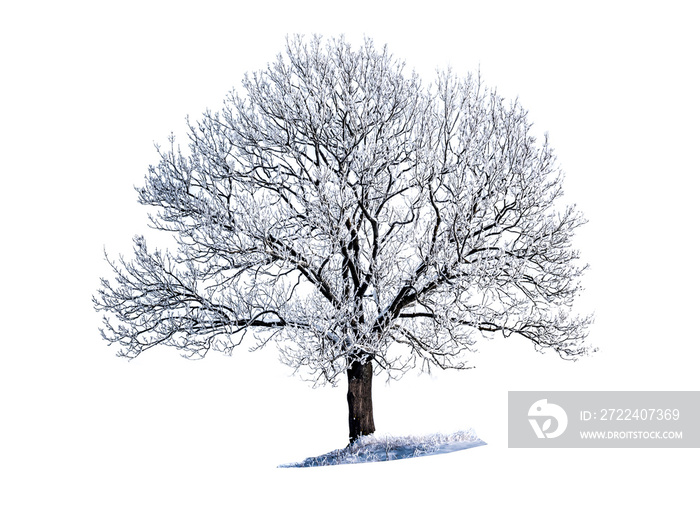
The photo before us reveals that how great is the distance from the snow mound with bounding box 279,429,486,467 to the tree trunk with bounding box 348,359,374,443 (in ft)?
0.75

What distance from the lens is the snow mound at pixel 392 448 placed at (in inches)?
504

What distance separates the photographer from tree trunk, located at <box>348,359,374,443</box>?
13727 millimetres

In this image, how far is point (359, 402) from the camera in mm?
13766

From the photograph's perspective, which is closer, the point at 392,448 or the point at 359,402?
the point at 392,448

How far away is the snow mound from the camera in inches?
504

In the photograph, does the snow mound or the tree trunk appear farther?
the tree trunk

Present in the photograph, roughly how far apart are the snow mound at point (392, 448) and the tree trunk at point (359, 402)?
229mm

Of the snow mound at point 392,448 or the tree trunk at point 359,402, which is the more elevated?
the tree trunk at point 359,402

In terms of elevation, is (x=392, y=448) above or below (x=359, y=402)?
below

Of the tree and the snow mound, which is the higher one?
the tree

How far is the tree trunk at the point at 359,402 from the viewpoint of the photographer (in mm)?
13727

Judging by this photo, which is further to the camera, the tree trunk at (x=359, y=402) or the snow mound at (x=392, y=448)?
the tree trunk at (x=359, y=402)

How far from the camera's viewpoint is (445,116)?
13336 mm

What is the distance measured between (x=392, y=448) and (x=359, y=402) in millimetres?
1132
